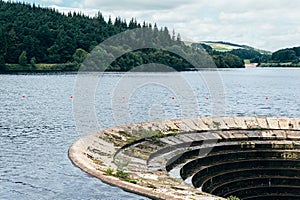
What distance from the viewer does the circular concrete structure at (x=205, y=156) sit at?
28.5 m

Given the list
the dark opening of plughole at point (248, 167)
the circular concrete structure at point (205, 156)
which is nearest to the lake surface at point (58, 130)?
the circular concrete structure at point (205, 156)

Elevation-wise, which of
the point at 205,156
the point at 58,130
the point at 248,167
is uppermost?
the point at 205,156

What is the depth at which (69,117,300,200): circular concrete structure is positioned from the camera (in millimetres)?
28469

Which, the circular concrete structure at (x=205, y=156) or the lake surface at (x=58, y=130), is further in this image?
the circular concrete structure at (x=205, y=156)

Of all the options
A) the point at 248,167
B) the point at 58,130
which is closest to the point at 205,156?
the point at 248,167

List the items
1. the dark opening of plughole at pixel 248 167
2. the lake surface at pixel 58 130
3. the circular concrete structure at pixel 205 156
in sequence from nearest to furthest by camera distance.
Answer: the lake surface at pixel 58 130 < the circular concrete structure at pixel 205 156 < the dark opening of plughole at pixel 248 167

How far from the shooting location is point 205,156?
34.8 metres

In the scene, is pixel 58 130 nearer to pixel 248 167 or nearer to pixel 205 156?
pixel 205 156

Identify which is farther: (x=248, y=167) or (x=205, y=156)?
(x=248, y=167)

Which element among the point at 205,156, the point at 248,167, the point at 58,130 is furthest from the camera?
the point at 58,130

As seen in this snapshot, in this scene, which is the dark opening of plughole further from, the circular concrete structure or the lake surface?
the lake surface

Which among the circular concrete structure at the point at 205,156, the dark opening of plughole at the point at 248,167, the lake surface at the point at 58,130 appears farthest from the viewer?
the dark opening of plughole at the point at 248,167

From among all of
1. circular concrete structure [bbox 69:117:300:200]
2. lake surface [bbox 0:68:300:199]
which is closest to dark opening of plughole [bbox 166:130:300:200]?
circular concrete structure [bbox 69:117:300:200]

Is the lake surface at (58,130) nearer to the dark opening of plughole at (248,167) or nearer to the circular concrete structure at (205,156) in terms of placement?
the circular concrete structure at (205,156)
